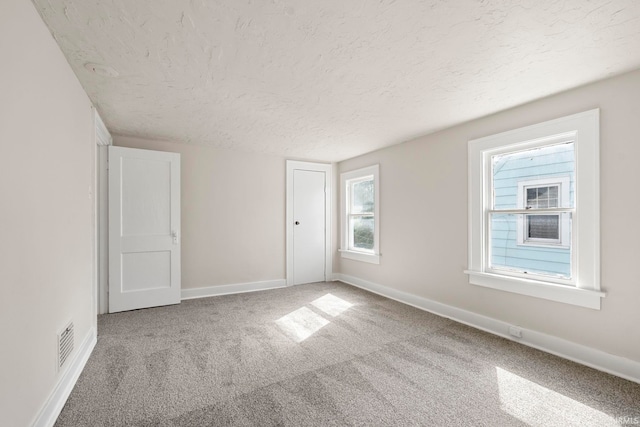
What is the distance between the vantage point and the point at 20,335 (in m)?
Answer: 1.37

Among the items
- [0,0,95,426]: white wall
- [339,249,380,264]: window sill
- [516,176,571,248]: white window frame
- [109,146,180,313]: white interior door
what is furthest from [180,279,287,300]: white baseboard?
[516,176,571,248]: white window frame

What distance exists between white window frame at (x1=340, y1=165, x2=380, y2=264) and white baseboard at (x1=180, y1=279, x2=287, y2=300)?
1.32 metres

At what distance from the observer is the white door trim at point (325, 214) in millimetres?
5000

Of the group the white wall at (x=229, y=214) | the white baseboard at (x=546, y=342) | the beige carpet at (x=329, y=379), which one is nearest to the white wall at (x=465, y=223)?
the white baseboard at (x=546, y=342)

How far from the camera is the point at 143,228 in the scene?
3.77 meters

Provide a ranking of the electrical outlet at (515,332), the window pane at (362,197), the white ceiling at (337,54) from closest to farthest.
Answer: the white ceiling at (337,54) < the electrical outlet at (515,332) < the window pane at (362,197)

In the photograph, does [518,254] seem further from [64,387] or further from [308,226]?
[64,387]

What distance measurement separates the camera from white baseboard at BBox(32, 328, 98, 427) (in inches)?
62.8

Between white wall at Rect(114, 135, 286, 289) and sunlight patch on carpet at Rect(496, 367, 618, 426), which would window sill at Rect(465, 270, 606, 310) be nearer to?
sunlight patch on carpet at Rect(496, 367, 618, 426)

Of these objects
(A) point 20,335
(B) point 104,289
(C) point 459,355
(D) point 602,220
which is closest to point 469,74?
(D) point 602,220

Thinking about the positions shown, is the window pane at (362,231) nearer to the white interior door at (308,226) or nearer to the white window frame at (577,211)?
the white interior door at (308,226)

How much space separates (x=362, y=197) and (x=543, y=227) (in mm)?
2782

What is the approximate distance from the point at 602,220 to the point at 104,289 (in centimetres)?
522

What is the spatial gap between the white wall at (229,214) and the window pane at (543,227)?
138 inches
